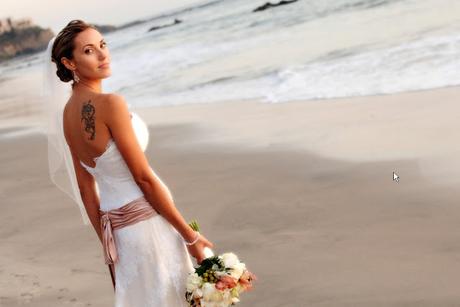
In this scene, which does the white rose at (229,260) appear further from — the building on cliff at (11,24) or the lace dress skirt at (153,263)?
the building on cliff at (11,24)

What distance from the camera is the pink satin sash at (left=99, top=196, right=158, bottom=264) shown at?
114 inches

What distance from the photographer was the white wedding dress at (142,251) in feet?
9.51

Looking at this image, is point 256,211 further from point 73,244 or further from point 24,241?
point 24,241

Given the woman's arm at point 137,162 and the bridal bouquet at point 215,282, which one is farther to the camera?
the bridal bouquet at point 215,282

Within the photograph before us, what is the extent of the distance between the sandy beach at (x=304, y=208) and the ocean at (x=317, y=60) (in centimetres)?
193

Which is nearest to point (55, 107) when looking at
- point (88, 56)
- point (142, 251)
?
point (88, 56)

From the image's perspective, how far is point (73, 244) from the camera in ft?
21.4

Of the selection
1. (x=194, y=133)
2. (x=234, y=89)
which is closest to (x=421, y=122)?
(x=194, y=133)

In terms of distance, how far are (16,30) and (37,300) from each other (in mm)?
86746

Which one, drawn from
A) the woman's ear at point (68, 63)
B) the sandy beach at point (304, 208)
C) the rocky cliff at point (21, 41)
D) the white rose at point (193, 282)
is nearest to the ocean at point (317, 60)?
the sandy beach at point (304, 208)

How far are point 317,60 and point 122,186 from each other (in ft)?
48.6

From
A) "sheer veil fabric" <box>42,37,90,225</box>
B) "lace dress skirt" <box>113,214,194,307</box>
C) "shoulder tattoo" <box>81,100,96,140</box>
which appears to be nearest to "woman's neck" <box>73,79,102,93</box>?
Result: "shoulder tattoo" <box>81,100,96,140</box>

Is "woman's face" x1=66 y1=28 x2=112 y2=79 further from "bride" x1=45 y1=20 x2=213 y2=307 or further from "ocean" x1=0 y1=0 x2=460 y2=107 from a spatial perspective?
"ocean" x1=0 y1=0 x2=460 y2=107

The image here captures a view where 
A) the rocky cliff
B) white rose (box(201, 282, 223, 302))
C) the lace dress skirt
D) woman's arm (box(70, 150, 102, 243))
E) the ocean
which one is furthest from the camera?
the rocky cliff
